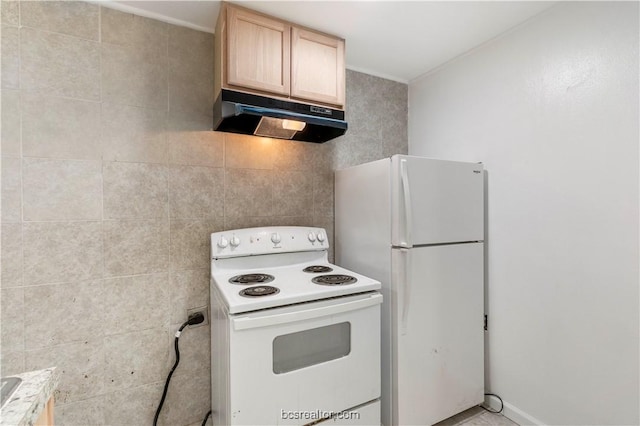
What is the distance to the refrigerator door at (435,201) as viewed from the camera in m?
1.60

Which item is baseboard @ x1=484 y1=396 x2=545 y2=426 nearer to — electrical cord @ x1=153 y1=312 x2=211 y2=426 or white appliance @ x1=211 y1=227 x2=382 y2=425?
white appliance @ x1=211 y1=227 x2=382 y2=425

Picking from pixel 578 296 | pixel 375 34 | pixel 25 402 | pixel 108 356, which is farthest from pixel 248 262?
pixel 578 296

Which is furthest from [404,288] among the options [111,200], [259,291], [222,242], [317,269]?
[111,200]

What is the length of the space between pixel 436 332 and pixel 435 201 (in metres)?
0.75

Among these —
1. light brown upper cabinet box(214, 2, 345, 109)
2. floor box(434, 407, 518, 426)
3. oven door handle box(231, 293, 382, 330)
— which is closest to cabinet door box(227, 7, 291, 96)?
light brown upper cabinet box(214, 2, 345, 109)

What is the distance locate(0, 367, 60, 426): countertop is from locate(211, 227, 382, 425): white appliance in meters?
0.58

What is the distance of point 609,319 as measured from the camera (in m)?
1.41

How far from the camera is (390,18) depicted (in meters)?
1.71

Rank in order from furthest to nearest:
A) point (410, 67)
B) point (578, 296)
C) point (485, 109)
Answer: point (410, 67) < point (485, 109) < point (578, 296)

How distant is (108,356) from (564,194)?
2.55m

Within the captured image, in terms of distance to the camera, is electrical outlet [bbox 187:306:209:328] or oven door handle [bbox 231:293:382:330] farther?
electrical outlet [bbox 187:306:209:328]

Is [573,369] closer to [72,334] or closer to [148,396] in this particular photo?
[148,396]

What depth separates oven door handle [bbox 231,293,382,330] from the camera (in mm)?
1198

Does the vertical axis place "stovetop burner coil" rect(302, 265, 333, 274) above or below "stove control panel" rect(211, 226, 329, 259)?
below
